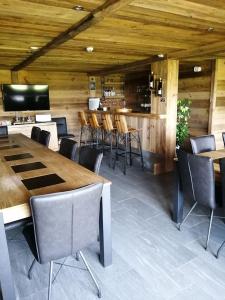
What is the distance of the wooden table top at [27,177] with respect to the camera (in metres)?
1.55

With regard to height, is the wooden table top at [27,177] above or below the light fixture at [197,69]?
below

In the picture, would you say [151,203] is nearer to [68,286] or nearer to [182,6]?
[68,286]

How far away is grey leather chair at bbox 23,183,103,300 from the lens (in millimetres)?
1363

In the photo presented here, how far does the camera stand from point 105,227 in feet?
6.45

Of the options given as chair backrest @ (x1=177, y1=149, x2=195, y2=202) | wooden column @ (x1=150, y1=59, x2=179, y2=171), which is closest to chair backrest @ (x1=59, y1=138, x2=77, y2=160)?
chair backrest @ (x1=177, y1=149, x2=195, y2=202)

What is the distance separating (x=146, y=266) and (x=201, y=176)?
3.08 feet

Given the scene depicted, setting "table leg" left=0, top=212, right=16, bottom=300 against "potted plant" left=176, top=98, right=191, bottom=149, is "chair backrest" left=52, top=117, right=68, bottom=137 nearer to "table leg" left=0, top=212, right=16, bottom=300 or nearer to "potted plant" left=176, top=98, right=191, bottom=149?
"potted plant" left=176, top=98, right=191, bottom=149

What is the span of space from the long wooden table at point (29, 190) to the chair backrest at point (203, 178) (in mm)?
874

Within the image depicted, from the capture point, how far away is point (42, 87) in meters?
6.05

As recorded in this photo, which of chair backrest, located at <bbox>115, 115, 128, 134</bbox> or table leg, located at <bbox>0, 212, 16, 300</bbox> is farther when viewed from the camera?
chair backrest, located at <bbox>115, 115, 128, 134</bbox>

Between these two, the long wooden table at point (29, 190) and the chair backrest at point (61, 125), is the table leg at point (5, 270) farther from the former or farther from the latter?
the chair backrest at point (61, 125)

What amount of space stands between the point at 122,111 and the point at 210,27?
2807mm

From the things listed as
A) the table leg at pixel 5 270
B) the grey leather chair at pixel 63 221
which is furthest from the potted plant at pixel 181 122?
the table leg at pixel 5 270

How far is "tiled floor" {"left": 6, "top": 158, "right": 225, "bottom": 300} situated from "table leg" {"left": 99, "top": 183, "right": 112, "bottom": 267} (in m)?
0.09
